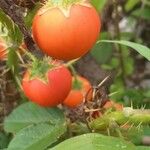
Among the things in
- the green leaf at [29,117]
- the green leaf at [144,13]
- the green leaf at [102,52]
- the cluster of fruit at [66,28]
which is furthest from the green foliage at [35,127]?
the green leaf at [144,13]

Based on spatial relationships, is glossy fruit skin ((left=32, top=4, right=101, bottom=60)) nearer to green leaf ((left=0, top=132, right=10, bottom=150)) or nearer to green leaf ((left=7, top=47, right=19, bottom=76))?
green leaf ((left=7, top=47, right=19, bottom=76))

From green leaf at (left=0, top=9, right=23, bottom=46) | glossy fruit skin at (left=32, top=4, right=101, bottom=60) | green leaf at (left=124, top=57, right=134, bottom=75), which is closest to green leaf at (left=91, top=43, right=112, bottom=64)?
green leaf at (left=124, top=57, right=134, bottom=75)

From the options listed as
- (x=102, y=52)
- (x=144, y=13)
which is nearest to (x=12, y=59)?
(x=102, y=52)

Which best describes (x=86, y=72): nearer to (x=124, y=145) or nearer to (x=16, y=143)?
(x=16, y=143)

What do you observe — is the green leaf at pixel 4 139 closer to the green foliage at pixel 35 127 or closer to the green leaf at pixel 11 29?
the green foliage at pixel 35 127

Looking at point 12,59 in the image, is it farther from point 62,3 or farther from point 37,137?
point 62,3
